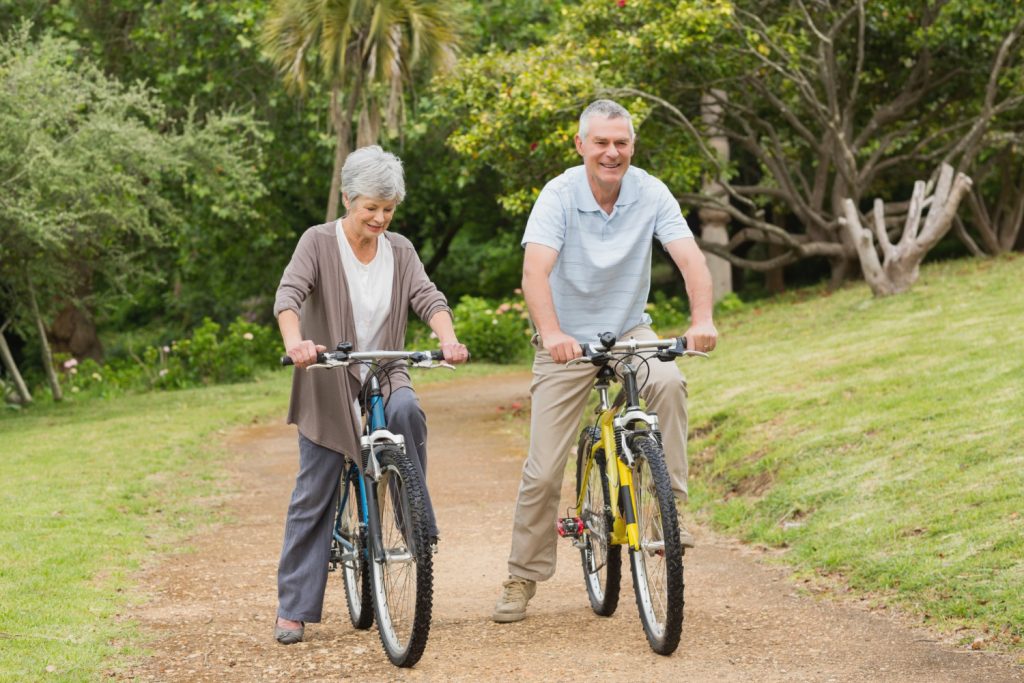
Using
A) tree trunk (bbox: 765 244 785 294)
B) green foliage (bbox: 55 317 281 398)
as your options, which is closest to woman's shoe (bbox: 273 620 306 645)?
green foliage (bbox: 55 317 281 398)

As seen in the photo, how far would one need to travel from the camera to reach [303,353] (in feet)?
16.3

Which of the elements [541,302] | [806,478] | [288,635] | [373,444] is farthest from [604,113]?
[806,478]

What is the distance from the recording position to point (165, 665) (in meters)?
5.39

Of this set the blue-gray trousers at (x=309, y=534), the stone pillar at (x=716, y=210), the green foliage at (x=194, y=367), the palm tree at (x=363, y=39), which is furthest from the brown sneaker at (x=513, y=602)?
Result: the green foliage at (x=194, y=367)

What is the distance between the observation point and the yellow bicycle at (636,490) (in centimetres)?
497

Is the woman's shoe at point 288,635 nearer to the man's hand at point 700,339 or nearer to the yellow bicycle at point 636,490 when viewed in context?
the yellow bicycle at point 636,490

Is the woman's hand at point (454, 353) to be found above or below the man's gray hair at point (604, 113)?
below

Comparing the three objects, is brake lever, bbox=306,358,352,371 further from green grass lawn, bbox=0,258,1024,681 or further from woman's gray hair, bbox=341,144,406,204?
green grass lawn, bbox=0,258,1024,681

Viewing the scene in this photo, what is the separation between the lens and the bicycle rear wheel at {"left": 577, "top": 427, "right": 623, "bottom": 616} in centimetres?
563

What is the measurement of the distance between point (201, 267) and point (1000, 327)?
20499 mm

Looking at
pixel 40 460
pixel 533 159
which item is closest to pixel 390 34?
pixel 533 159

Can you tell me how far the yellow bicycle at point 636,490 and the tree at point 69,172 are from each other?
36.2 feet

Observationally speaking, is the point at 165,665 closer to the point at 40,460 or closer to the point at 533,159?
the point at 40,460

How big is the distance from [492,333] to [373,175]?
17348mm
